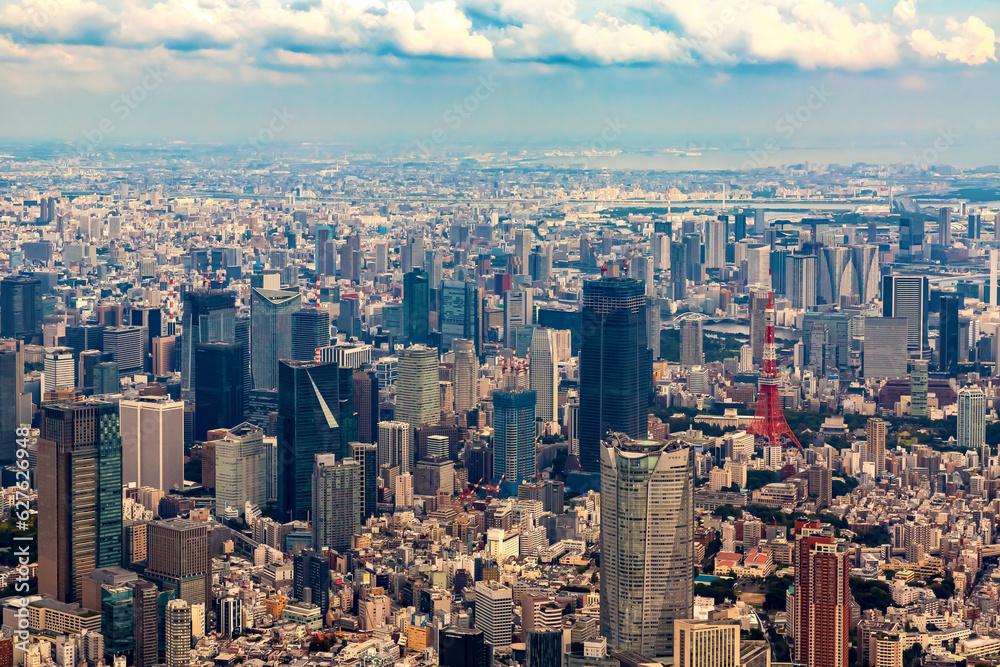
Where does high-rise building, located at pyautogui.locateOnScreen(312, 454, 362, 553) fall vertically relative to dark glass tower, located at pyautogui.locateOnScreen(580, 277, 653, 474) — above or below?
below

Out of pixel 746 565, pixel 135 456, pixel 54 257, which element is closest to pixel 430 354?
pixel 135 456

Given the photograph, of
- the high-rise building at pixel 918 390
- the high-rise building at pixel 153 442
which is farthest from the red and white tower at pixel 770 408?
the high-rise building at pixel 153 442

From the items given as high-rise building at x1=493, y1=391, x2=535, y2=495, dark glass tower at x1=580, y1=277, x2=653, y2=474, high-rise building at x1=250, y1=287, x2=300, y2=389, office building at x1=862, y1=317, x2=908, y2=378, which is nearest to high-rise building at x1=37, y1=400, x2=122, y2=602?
high-rise building at x1=493, y1=391, x2=535, y2=495

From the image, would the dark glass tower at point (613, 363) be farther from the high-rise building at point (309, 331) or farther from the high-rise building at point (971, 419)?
the high-rise building at point (309, 331)

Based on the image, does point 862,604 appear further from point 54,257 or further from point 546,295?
point 54,257

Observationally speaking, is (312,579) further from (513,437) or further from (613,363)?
(613,363)

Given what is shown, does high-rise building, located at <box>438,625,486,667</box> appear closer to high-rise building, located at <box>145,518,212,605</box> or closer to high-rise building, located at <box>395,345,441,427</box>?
high-rise building, located at <box>145,518,212,605</box>

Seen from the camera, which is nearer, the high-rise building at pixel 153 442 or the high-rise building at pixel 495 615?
the high-rise building at pixel 495 615
